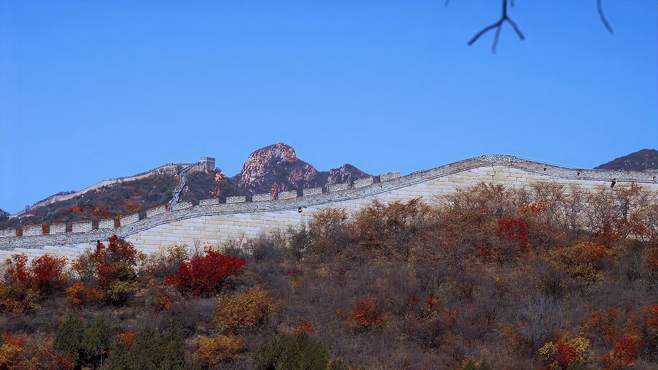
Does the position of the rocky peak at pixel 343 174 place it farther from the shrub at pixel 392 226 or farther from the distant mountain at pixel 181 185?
the shrub at pixel 392 226

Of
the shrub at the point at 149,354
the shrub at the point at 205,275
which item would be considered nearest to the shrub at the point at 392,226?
the shrub at the point at 205,275

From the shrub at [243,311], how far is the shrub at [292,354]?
2682 millimetres

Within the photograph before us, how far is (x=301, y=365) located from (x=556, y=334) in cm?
577

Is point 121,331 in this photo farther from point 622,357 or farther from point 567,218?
point 567,218

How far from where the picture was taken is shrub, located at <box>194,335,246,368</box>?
22.8 m

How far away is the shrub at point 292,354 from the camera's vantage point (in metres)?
20.3

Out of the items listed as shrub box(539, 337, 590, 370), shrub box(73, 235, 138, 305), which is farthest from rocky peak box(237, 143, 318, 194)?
shrub box(539, 337, 590, 370)

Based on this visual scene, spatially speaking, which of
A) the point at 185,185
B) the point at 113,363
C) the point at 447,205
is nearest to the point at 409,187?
the point at 447,205

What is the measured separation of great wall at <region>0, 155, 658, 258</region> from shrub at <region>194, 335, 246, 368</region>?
7.62 metres

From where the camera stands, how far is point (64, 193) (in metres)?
57.7

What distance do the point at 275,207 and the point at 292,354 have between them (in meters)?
10.8

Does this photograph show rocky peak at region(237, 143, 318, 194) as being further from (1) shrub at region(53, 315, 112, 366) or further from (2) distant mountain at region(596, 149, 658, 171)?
(1) shrub at region(53, 315, 112, 366)

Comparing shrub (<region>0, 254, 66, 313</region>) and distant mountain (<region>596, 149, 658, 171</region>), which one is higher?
distant mountain (<region>596, 149, 658, 171</region>)

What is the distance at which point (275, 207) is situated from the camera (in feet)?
103
